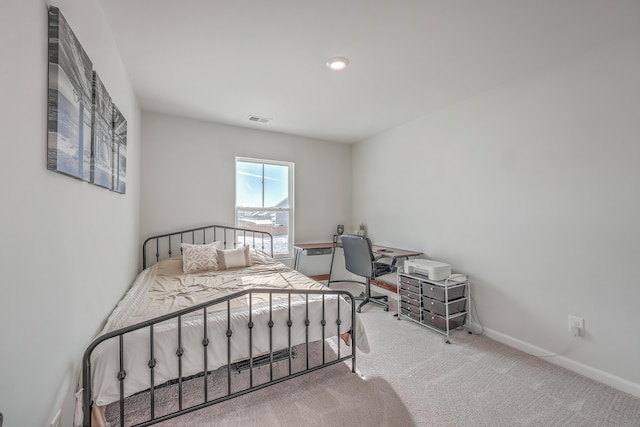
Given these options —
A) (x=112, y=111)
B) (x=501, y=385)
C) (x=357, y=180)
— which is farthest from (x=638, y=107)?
(x=112, y=111)

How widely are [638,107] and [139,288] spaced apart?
407 cm

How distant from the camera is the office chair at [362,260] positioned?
3.30 m

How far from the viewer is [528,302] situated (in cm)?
244

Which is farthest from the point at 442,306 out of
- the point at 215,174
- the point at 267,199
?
the point at 215,174

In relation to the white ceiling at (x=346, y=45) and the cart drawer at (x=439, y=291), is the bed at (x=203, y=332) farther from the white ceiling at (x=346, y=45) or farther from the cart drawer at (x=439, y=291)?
the white ceiling at (x=346, y=45)

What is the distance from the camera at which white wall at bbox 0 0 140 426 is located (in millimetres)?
824

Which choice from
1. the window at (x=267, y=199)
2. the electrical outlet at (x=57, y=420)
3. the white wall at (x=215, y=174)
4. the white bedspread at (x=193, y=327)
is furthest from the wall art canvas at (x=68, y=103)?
the window at (x=267, y=199)

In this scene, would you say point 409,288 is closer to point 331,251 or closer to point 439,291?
point 439,291

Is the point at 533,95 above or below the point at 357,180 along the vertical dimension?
above

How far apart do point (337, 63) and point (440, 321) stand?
8.58 feet

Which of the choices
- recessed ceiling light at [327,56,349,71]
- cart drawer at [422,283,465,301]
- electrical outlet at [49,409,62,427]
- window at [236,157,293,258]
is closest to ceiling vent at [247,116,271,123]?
window at [236,157,293,258]

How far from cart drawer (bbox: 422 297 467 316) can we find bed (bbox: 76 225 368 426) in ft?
3.33

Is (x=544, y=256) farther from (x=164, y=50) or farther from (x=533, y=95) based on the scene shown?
(x=164, y=50)

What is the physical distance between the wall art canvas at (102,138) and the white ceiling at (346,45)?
1.84 ft
